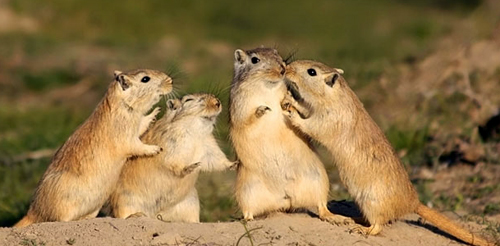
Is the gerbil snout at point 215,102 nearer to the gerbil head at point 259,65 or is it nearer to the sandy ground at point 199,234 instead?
the gerbil head at point 259,65

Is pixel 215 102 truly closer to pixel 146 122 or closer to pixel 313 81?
pixel 146 122

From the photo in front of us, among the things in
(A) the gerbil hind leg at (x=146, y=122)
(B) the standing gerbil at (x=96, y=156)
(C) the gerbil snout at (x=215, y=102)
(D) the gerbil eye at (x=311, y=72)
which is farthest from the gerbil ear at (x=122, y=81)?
(D) the gerbil eye at (x=311, y=72)

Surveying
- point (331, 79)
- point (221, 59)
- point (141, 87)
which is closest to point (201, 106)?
point (141, 87)

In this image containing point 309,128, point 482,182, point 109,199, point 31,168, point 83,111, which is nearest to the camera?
point 309,128

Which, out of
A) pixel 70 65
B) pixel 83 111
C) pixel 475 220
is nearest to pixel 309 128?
pixel 475 220

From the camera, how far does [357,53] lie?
661 inches

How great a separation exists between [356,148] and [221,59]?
10.5m

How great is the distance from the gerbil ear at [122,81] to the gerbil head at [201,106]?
0.42 metres

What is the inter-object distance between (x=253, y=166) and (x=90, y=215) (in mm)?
1243

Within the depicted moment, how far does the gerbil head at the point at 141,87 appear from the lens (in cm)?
718

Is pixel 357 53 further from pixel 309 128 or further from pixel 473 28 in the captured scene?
pixel 309 128

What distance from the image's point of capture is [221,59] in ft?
56.1

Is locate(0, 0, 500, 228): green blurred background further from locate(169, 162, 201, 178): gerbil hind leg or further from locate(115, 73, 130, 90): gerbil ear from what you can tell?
locate(115, 73, 130, 90): gerbil ear

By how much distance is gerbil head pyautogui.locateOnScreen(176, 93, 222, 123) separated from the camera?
721 centimetres
